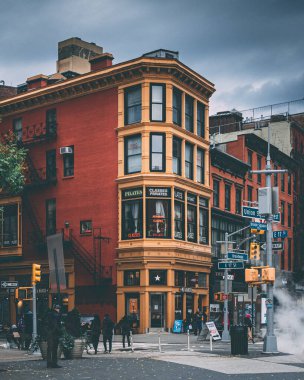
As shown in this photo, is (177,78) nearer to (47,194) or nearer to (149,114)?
(149,114)

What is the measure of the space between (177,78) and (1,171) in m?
17.0

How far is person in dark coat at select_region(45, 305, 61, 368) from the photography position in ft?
70.3

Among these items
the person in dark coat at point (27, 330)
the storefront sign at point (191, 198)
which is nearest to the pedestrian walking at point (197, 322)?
the storefront sign at point (191, 198)

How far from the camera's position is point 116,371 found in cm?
2050

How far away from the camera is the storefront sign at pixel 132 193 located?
45.6 m

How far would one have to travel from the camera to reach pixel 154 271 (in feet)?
150

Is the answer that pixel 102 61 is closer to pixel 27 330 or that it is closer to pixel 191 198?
pixel 191 198

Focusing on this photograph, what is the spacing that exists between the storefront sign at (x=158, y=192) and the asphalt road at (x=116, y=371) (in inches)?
861

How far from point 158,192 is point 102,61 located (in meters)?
11.5

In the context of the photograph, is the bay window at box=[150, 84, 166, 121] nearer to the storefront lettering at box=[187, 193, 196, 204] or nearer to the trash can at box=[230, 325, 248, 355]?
the storefront lettering at box=[187, 193, 196, 204]

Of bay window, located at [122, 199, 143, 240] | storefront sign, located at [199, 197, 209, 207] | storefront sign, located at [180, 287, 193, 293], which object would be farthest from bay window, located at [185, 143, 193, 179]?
storefront sign, located at [180, 287, 193, 293]

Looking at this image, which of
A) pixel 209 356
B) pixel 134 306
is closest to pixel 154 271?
pixel 134 306

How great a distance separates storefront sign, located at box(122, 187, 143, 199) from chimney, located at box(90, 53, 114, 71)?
993cm

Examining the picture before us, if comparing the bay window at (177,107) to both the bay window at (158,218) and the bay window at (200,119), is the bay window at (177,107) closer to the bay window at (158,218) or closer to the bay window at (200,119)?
the bay window at (200,119)
